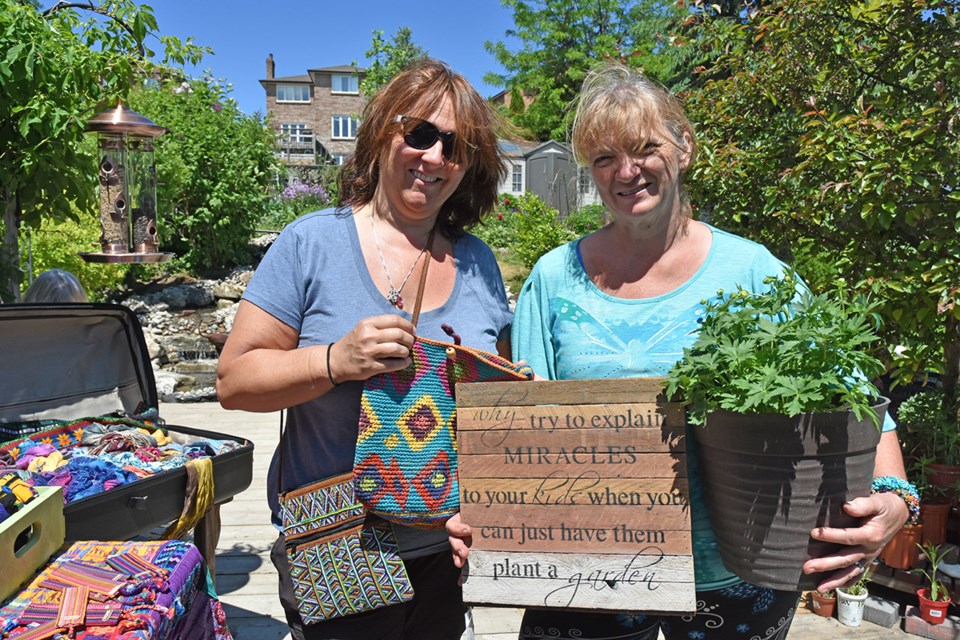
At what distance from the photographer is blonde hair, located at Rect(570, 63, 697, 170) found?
1.59 meters

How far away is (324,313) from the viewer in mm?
1648

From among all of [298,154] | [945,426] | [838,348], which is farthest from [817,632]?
[298,154]

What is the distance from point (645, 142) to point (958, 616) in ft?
9.85

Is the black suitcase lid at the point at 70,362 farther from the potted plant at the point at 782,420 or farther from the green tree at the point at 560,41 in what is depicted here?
the green tree at the point at 560,41

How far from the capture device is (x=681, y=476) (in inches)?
53.8

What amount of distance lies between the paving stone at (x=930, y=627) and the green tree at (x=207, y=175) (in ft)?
44.5

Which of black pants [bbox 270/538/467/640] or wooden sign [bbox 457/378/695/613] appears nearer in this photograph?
wooden sign [bbox 457/378/695/613]

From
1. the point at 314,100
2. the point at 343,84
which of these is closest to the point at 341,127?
the point at 314,100

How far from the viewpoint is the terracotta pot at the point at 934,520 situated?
10.9 ft

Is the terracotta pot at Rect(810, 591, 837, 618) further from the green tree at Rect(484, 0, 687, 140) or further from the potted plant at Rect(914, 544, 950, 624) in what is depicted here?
the green tree at Rect(484, 0, 687, 140)

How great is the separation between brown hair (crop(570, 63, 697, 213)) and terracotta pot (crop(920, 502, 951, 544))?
259cm

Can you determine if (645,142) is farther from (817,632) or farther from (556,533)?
(817,632)

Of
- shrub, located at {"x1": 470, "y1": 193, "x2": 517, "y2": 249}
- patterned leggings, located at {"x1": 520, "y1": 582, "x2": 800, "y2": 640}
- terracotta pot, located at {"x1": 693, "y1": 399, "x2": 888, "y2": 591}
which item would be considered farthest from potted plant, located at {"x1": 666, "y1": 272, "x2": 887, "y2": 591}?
shrub, located at {"x1": 470, "y1": 193, "x2": 517, "y2": 249}

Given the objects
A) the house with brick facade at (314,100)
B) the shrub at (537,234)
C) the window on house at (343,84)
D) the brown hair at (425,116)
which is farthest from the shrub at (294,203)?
the window on house at (343,84)
